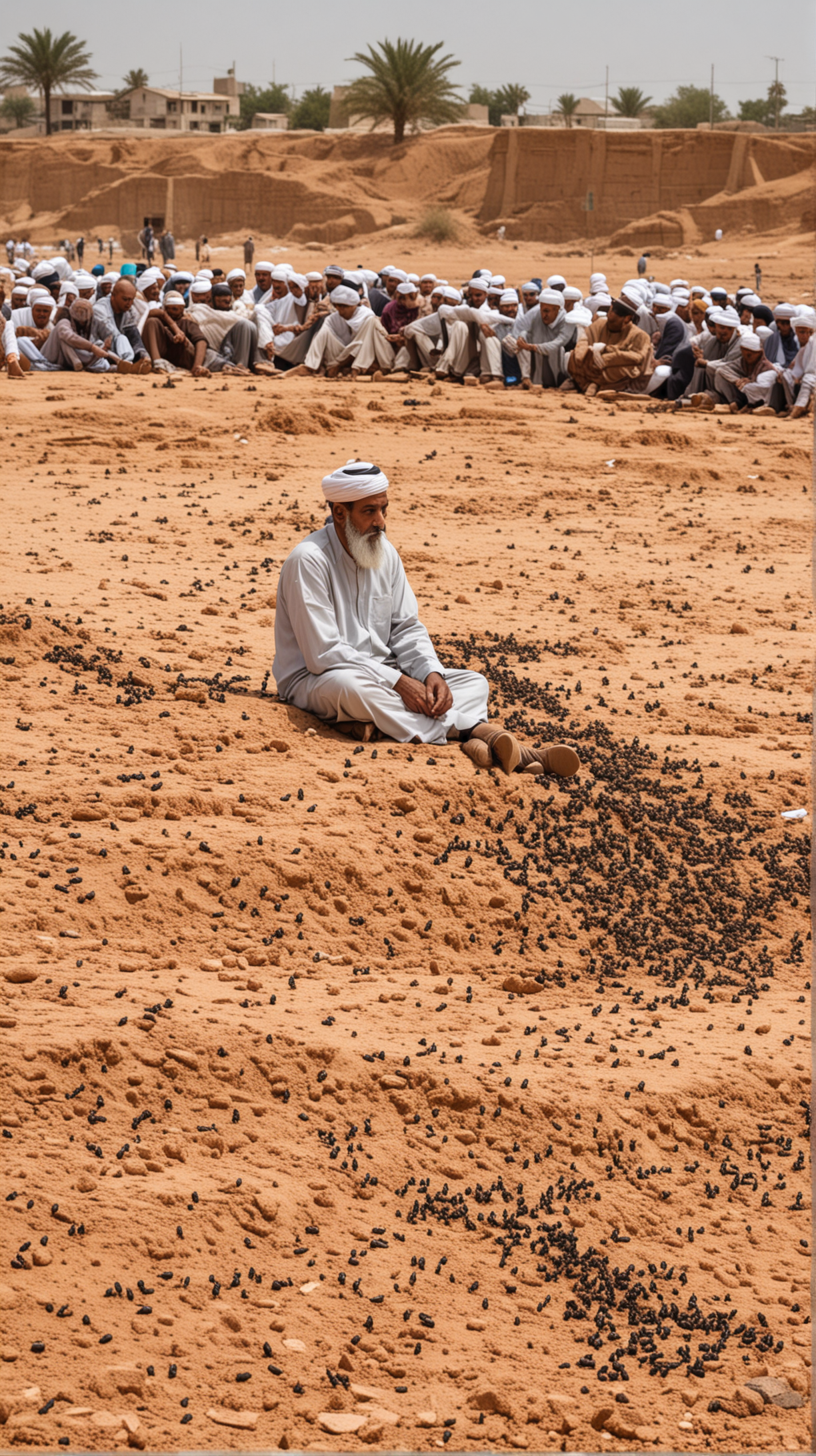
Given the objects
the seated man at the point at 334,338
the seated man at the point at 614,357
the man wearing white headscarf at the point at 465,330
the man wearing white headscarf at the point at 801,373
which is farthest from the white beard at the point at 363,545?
the seated man at the point at 334,338

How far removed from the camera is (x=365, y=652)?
227 inches

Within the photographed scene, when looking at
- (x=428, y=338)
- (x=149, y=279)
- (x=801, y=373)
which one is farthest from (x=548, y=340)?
(x=149, y=279)

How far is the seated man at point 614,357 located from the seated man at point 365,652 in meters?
9.94

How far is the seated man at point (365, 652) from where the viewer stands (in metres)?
5.54

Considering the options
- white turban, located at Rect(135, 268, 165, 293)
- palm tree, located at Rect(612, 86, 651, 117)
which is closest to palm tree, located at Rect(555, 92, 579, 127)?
palm tree, located at Rect(612, 86, 651, 117)

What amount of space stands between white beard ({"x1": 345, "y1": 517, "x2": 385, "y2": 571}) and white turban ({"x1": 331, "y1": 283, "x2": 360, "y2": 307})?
10.5 meters

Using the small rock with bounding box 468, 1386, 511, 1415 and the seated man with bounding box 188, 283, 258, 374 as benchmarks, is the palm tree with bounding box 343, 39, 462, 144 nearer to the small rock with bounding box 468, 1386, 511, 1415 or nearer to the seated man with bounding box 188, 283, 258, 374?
the seated man with bounding box 188, 283, 258, 374

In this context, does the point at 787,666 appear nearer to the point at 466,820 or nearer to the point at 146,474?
the point at 466,820

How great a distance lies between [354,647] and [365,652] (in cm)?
6

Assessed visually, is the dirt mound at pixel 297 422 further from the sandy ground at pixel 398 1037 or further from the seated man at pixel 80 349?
the sandy ground at pixel 398 1037

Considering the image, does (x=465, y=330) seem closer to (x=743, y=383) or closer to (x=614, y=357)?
(x=614, y=357)

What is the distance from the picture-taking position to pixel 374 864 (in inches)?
193

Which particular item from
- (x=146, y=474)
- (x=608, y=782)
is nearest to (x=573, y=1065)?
(x=608, y=782)

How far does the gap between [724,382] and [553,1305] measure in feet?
41.6
